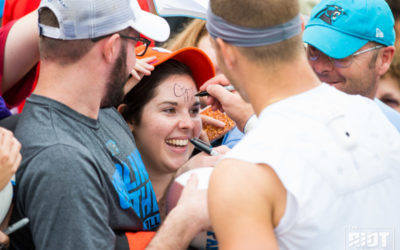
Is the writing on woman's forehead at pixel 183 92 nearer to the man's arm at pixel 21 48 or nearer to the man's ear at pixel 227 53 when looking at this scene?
the man's arm at pixel 21 48

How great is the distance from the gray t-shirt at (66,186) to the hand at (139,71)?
0.70m

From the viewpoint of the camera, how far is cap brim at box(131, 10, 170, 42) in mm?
2486

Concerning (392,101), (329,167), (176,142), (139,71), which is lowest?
(392,101)

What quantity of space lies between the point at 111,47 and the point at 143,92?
1000 mm

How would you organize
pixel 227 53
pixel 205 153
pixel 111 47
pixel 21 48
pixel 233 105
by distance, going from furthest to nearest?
pixel 205 153, pixel 233 105, pixel 21 48, pixel 111 47, pixel 227 53

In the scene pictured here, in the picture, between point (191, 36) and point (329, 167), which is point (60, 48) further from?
point (191, 36)

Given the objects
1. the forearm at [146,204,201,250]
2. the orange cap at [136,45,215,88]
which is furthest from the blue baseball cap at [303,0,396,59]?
the forearm at [146,204,201,250]

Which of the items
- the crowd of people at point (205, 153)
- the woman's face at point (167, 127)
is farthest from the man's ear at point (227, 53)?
the woman's face at point (167, 127)

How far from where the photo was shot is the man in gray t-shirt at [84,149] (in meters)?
1.97

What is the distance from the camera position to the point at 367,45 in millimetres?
3533

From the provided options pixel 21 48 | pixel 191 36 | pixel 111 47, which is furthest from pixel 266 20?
pixel 191 36

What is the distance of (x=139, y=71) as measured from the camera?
3090mm

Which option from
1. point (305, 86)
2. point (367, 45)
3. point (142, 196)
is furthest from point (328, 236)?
point (367, 45)

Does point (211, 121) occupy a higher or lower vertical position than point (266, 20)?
lower
